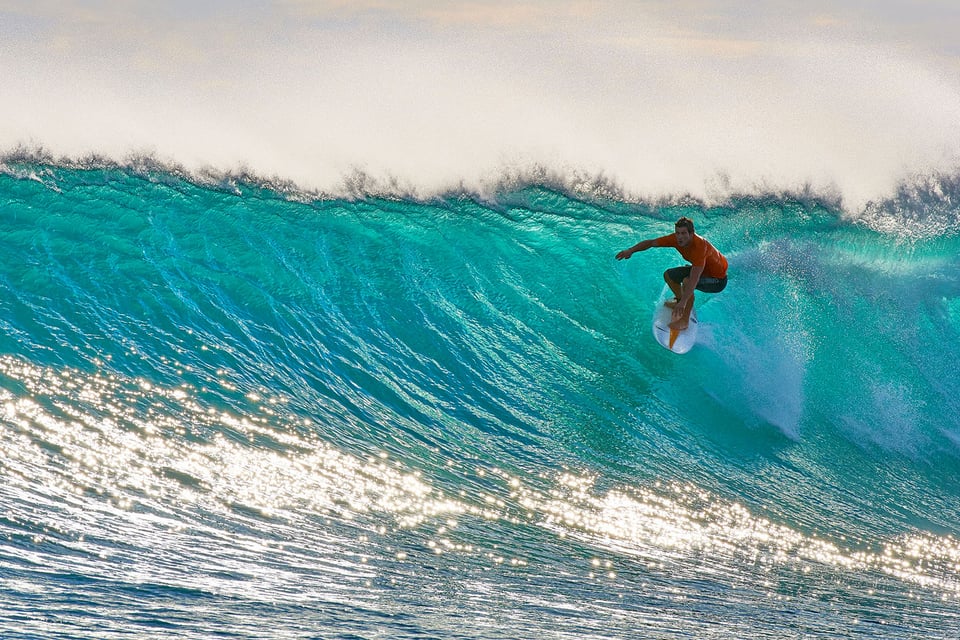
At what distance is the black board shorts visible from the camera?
6754 millimetres

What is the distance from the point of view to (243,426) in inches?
230

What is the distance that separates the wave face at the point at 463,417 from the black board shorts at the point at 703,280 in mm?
733

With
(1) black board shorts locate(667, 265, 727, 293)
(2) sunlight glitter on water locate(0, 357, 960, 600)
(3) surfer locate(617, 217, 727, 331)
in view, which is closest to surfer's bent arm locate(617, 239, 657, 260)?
(3) surfer locate(617, 217, 727, 331)

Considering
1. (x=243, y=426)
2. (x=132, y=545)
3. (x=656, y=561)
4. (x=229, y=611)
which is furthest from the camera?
(x=243, y=426)

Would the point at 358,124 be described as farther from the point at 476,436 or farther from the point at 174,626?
the point at 174,626

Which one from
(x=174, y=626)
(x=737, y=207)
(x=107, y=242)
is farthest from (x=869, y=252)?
(x=174, y=626)

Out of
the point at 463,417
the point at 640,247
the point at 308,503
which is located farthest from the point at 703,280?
the point at 308,503

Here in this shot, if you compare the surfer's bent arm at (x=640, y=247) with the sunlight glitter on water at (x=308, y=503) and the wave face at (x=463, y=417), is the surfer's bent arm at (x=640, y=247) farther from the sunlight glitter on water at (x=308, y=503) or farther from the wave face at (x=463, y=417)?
the sunlight glitter on water at (x=308, y=503)

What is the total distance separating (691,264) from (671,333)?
93 centimetres

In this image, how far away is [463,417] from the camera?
6.52m

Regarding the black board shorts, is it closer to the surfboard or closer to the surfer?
the surfer

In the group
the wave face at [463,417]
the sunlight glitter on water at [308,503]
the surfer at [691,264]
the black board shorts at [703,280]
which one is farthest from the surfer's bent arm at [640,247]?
the sunlight glitter on water at [308,503]

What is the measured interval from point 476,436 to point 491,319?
1609mm

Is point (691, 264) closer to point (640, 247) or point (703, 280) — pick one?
point (703, 280)
